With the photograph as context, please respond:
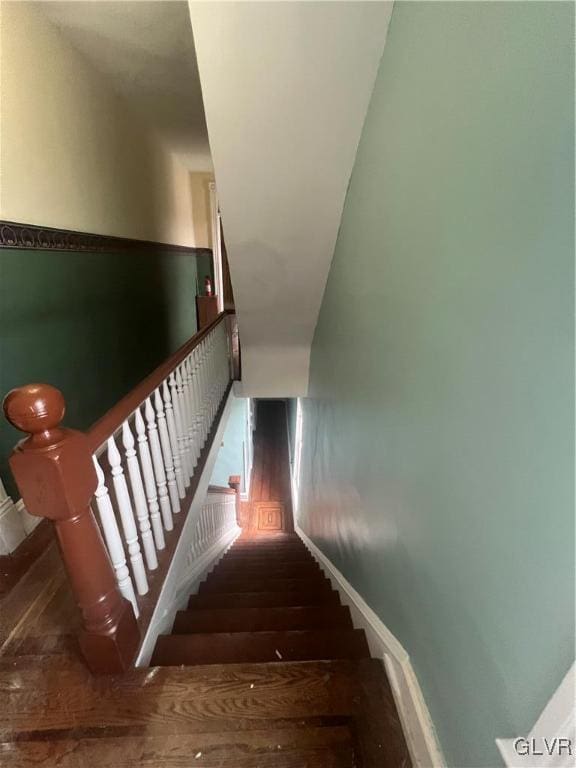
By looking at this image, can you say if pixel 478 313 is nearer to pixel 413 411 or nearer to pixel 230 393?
pixel 413 411

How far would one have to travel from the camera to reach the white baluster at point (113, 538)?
103cm

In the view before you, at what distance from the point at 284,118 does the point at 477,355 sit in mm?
1353

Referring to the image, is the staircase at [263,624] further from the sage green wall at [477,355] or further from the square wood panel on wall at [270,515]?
the square wood panel on wall at [270,515]

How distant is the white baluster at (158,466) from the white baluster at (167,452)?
0.11 ft

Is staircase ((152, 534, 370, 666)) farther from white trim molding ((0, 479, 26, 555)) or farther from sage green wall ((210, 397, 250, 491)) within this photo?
sage green wall ((210, 397, 250, 491))

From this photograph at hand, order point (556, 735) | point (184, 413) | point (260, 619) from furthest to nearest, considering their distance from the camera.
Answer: point (184, 413) < point (260, 619) < point (556, 735)

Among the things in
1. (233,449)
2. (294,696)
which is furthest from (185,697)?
(233,449)

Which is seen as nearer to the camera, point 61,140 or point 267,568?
point 61,140

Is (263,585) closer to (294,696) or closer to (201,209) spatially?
(294,696)

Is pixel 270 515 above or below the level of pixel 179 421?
below

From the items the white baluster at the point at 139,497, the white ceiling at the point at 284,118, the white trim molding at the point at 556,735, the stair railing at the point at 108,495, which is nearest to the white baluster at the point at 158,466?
the stair railing at the point at 108,495

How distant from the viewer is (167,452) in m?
1.59

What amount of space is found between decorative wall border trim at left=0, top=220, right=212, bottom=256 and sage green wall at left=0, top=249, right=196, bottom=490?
4cm

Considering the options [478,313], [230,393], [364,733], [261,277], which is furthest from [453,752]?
[230,393]
